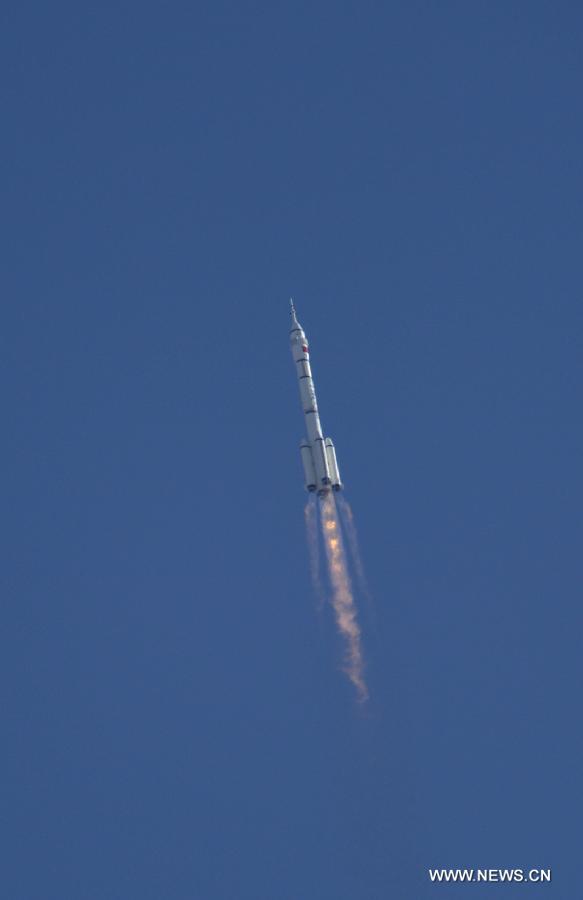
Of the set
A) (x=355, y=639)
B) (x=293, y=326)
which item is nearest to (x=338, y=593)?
(x=355, y=639)

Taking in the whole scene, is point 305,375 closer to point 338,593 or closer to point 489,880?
point 338,593

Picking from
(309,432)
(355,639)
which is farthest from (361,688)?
(309,432)

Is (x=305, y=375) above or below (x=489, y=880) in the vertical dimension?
above

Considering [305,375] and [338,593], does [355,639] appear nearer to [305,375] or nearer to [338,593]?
[338,593]

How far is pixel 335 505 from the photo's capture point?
485ft

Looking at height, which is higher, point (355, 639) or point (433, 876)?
point (355, 639)

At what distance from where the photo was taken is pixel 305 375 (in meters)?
148

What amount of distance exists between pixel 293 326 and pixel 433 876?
1028 inches

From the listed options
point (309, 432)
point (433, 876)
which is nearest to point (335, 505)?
point (309, 432)

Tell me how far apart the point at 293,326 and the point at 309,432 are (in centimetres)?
645

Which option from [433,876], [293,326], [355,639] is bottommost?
[433,876]

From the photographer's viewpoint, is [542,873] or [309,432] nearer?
[309,432]

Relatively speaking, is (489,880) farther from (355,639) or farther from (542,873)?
(355,639)

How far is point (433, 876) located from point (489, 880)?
432 centimetres
